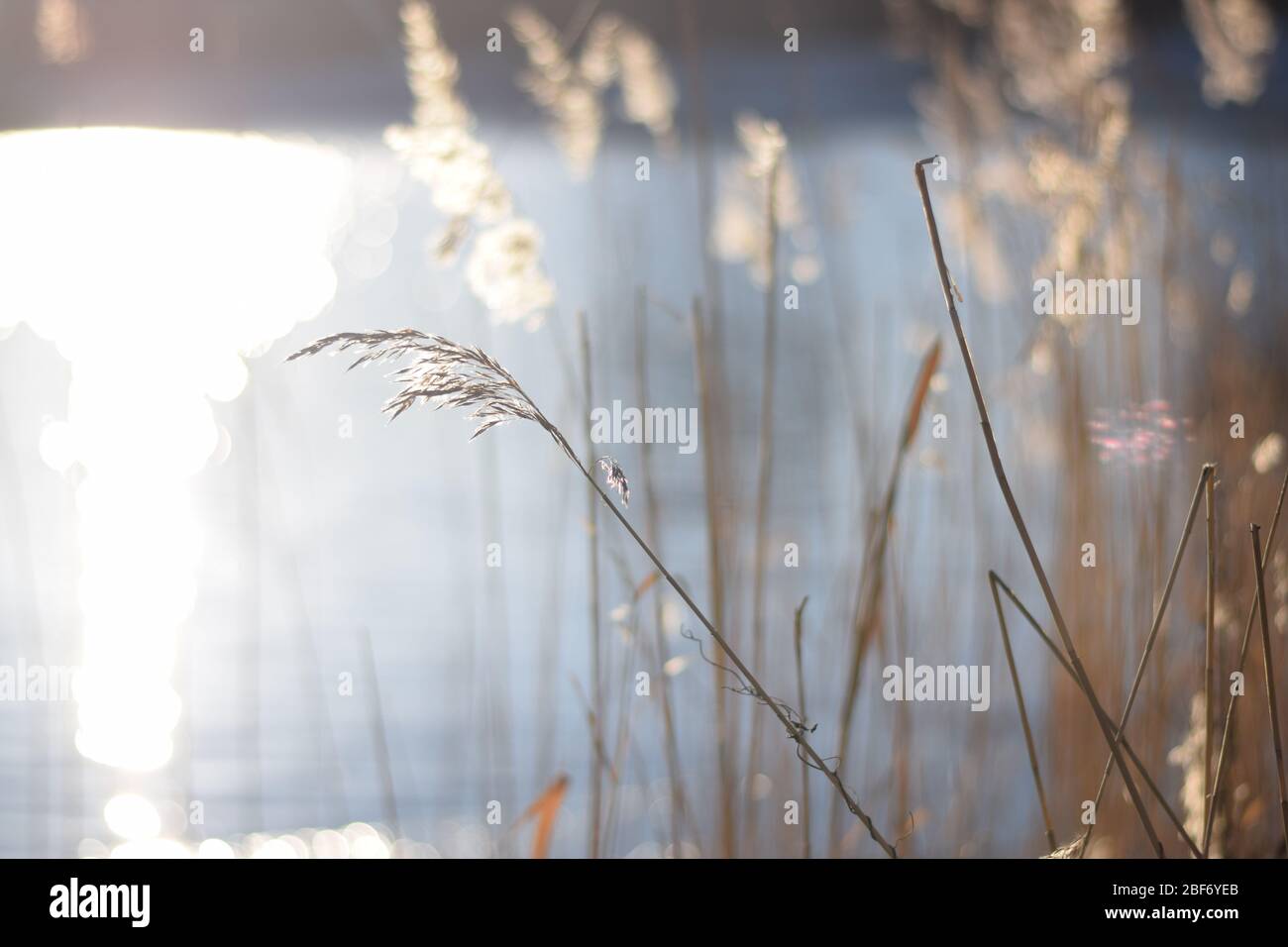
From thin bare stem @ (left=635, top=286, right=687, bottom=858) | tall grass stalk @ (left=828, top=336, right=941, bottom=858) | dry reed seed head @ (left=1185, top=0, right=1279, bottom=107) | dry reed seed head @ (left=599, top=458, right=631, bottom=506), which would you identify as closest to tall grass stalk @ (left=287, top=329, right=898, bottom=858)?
dry reed seed head @ (left=599, top=458, right=631, bottom=506)

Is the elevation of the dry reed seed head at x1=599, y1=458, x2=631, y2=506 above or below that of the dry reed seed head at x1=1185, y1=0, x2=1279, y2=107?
below

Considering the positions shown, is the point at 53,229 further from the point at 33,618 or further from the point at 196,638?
the point at 196,638

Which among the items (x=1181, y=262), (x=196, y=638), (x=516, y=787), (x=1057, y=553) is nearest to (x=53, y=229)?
(x=196, y=638)

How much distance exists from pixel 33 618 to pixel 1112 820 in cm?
146

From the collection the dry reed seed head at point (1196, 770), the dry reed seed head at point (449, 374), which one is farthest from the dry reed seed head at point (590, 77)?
the dry reed seed head at point (1196, 770)

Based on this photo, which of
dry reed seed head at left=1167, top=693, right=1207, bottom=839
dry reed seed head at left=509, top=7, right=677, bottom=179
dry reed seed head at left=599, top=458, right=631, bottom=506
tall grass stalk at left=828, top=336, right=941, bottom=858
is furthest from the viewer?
dry reed seed head at left=509, top=7, right=677, bottom=179

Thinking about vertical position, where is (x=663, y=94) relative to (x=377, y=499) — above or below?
above

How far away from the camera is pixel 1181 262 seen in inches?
52.7

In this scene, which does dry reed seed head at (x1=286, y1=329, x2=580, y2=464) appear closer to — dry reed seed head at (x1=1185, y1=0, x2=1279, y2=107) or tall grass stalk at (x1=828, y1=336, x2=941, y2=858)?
tall grass stalk at (x1=828, y1=336, x2=941, y2=858)

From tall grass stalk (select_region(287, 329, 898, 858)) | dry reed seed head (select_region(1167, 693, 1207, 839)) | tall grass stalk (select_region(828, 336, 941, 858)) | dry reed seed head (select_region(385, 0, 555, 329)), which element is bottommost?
dry reed seed head (select_region(1167, 693, 1207, 839))

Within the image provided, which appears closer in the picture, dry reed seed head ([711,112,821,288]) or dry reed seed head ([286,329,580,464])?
dry reed seed head ([286,329,580,464])

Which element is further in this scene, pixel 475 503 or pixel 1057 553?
pixel 475 503

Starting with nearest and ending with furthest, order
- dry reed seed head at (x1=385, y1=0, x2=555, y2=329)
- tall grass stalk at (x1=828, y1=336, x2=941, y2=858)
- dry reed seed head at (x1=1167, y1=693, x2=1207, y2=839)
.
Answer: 1. tall grass stalk at (x1=828, y1=336, x2=941, y2=858)
2. dry reed seed head at (x1=1167, y1=693, x2=1207, y2=839)
3. dry reed seed head at (x1=385, y1=0, x2=555, y2=329)

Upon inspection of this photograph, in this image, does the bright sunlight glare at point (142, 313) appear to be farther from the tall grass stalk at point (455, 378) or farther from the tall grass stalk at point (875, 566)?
the tall grass stalk at point (875, 566)
